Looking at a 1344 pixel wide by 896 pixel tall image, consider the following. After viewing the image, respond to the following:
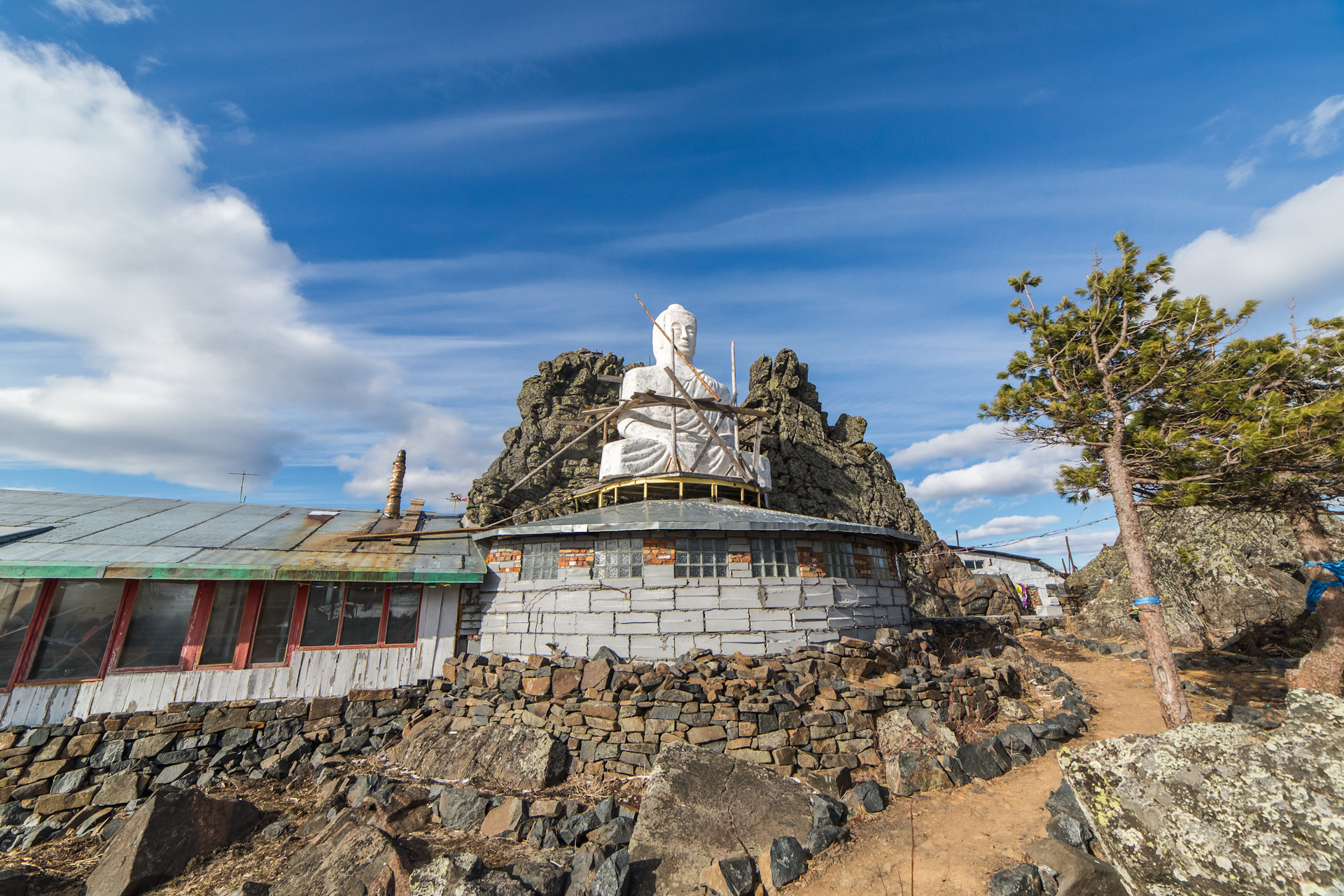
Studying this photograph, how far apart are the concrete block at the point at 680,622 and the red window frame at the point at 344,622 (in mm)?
5602

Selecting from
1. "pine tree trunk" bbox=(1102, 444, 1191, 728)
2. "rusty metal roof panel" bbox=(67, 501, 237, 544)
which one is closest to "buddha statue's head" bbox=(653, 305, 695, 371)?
"pine tree trunk" bbox=(1102, 444, 1191, 728)

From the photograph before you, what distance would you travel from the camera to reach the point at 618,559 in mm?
11438

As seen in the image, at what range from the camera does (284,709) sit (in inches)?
435

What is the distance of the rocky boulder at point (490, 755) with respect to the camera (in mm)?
9180

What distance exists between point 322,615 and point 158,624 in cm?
292

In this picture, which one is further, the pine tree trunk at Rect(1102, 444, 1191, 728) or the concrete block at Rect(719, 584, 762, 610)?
the concrete block at Rect(719, 584, 762, 610)

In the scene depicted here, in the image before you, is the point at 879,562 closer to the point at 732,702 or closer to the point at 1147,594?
the point at 1147,594

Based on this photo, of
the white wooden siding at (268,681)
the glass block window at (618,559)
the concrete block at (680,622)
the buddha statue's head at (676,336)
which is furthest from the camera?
the buddha statue's head at (676,336)

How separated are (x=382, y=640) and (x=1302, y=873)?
13867mm

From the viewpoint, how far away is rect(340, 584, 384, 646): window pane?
1209 cm

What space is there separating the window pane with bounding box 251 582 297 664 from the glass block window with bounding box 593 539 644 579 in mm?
6474

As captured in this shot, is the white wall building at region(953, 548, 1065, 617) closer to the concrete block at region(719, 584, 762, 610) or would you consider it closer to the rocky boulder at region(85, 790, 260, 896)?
the concrete block at region(719, 584, 762, 610)

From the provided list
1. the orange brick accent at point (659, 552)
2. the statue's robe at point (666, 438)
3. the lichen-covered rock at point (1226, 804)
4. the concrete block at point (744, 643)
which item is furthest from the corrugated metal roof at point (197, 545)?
the lichen-covered rock at point (1226, 804)

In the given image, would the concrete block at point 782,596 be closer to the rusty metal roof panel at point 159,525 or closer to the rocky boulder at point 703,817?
the rocky boulder at point 703,817
